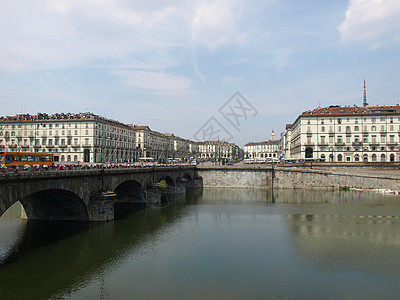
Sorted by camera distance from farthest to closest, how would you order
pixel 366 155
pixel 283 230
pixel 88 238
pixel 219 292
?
pixel 366 155, pixel 283 230, pixel 88 238, pixel 219 292

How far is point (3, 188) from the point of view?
22.4m

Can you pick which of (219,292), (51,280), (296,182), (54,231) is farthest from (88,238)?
(296,182)

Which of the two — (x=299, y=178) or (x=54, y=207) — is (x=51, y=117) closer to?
(x=54, y=207)

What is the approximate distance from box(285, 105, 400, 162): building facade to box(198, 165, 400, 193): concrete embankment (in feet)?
43.4

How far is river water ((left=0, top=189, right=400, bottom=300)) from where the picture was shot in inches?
790

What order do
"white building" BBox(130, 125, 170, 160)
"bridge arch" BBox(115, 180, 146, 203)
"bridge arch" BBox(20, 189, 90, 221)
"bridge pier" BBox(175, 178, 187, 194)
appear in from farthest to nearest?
"white building" BBox(130, 125, 170, 160) < "bridge pier" BBox(175, 178, 187, 194) < "bridge arch" BBox(115, 180, 146, 203) < "bridge arch" BBox(20, 189, 90, 221)

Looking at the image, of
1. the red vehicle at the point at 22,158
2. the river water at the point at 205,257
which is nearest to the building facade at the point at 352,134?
the river water at the point at 205,257

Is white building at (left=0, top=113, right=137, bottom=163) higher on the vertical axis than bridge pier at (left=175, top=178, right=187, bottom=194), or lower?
higher

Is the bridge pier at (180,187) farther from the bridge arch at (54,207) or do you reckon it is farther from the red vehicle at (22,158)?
the bridge arch at (54,207)

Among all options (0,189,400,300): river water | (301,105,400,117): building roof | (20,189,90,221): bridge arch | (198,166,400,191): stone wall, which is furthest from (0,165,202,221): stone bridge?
(301,105,400,117): building roof

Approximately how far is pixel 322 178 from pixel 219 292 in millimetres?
66305

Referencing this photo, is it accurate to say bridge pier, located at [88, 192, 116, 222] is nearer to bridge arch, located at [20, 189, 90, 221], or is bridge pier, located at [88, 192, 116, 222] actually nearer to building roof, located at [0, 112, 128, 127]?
bridge arch, located at [20, 189, 90, 221]

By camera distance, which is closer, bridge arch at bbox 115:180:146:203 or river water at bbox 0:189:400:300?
river water at bbox 0:189:400:300

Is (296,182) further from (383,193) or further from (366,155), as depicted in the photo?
(366,155)
